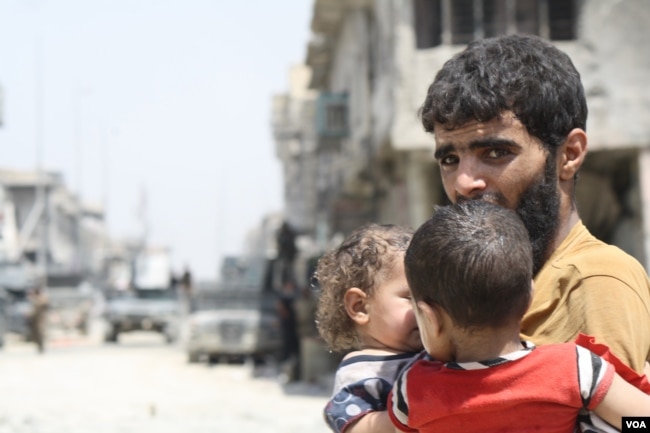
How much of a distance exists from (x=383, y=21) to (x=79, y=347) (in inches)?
590

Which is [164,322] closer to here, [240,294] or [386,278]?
[240,294]

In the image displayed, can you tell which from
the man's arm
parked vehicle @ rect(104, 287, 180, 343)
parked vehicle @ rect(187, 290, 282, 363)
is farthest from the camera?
parked vehicle @ rect(104, 287, 180, 343)

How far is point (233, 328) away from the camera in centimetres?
1942

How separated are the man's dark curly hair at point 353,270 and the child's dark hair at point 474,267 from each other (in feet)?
1.98

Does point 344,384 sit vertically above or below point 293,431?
above

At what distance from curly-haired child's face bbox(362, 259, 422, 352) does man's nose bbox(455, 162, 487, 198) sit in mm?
373

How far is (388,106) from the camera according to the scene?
540 inches

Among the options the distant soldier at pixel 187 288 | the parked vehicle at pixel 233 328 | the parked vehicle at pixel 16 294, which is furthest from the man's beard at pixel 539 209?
the parked vehicle at pixel 16 294

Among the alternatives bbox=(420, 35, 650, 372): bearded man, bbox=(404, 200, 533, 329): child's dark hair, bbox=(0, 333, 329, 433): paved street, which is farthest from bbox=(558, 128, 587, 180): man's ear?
bbox=(0, 333, 329, 433): paved street

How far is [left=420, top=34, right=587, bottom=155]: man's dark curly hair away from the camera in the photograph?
220 centimetres

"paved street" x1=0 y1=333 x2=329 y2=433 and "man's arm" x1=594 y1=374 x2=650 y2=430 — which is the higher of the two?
"man's arm" x1=594 y1=374 x2=650 y2=430

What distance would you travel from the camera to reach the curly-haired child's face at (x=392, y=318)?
8.04 feet

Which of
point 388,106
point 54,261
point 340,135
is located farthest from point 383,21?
point 54,261

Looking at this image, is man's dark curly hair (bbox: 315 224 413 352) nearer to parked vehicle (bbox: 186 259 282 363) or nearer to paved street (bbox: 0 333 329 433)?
paved street (bbox: 0 333 329 433)
